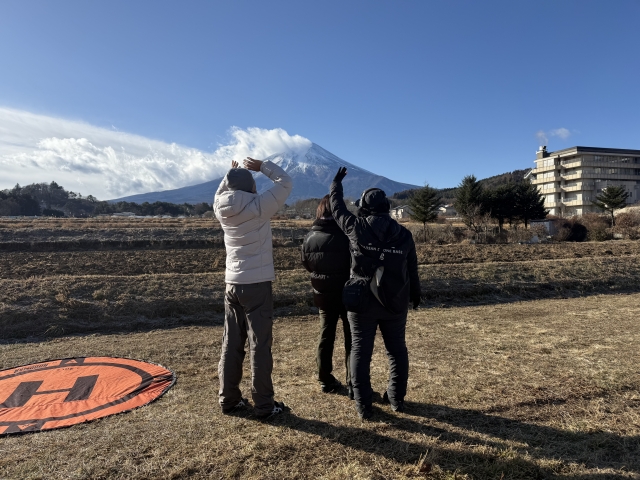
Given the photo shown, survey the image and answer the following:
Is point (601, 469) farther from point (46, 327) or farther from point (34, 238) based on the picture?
point (34, 238)

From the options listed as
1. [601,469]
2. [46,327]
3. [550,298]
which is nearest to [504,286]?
[550,298]

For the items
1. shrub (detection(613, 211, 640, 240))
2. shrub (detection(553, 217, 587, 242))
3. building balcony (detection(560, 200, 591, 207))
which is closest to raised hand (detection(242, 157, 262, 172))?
shrub (detection(553, 217, 587, 242))

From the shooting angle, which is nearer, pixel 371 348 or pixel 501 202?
pixel 371 348

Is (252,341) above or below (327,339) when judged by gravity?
above

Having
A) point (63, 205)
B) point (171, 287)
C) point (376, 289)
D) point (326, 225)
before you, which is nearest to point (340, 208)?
point (326, 225)

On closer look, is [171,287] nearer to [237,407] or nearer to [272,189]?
A: [237,407]

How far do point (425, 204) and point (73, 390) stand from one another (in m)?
29.9

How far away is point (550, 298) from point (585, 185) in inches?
2285

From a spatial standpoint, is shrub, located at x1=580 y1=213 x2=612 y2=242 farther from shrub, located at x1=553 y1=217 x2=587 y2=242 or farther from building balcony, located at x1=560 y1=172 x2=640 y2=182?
building balcony, located at x1=560 y1=172 x2=640 y2=182

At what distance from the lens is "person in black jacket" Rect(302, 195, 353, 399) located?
3709 millimetres

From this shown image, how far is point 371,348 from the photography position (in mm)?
3389

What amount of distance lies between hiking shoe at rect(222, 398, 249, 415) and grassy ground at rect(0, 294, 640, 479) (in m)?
0.08

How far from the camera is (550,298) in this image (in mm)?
9891

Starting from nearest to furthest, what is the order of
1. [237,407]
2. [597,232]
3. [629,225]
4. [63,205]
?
[237,407] → [597,232] → [629,225] → [63,205]
